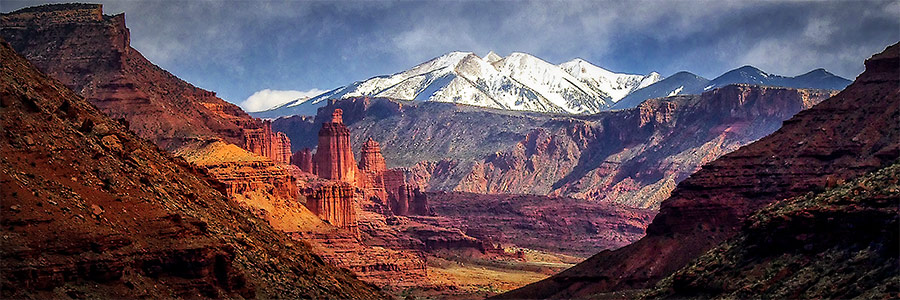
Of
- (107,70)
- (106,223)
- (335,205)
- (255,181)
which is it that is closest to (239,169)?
(255,181)

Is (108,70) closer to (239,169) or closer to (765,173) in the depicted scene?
(239,169)

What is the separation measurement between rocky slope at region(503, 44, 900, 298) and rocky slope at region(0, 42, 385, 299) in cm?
4118

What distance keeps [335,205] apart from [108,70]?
2783 cm

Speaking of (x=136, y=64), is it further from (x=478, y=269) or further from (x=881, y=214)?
(x=881, y=214)

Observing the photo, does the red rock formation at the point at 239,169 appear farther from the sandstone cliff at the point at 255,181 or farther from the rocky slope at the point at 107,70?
the rocky slope at the point at 107,70

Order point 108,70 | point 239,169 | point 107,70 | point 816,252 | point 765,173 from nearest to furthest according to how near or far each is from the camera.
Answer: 1. point 816,252
2. point 765,173
3. point 239,169
4. point 107,70
5. point 108,70

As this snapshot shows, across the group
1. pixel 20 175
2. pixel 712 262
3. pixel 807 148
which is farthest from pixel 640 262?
pixel 20 175

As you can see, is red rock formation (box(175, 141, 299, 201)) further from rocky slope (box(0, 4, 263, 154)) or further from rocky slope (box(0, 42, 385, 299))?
rocky slope (box(0, 42, 385, 299))

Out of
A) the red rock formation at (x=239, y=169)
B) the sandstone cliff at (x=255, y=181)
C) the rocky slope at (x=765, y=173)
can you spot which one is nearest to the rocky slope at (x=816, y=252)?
the rocky slope at (x=765, y=173)

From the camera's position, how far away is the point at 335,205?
172 meters

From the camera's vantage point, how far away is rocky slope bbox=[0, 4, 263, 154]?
6353 inches

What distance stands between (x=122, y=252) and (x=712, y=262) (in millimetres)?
32040

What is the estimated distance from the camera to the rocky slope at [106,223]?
5162 cm

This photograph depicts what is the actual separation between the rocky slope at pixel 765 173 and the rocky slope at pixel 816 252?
77.0 ft
